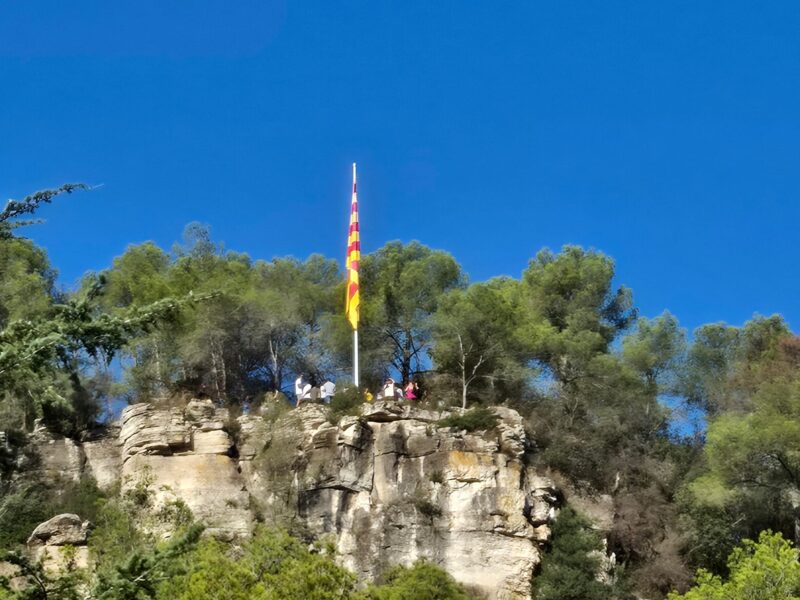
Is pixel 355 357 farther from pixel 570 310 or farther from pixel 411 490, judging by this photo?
pixel 570 310

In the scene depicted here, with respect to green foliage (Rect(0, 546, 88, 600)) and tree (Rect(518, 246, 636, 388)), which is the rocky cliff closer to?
tree (Rect(518, 246, 636, 388))

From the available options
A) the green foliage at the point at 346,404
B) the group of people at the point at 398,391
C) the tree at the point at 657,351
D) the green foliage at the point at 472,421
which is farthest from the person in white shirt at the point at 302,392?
the tree at the point at 657,351

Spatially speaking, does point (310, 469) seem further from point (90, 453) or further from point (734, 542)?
point (734, 542)

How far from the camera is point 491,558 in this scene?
29.3 metres

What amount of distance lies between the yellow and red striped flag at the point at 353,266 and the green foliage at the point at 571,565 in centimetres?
914

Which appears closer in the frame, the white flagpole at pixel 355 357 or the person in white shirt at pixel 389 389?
the person in white shirt at pixel 389 389

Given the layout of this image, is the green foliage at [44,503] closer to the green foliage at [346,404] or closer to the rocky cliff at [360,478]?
the rocky cliff at [360,478]

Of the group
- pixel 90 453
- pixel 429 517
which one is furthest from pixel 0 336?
pixel 90 453

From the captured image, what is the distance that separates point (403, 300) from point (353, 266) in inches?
77.1

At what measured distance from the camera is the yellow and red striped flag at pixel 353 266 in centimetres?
3603

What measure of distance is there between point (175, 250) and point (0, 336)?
100 ft

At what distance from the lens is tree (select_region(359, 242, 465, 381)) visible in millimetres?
37156

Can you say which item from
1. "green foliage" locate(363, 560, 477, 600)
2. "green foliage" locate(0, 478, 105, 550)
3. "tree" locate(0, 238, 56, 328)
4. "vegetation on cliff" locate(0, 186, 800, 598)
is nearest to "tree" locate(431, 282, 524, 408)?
"vegetation on cliff" locate(0, 186, 800, 598)

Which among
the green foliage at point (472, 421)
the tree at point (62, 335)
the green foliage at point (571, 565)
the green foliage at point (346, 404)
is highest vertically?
the green foliage at point (346, 404)
